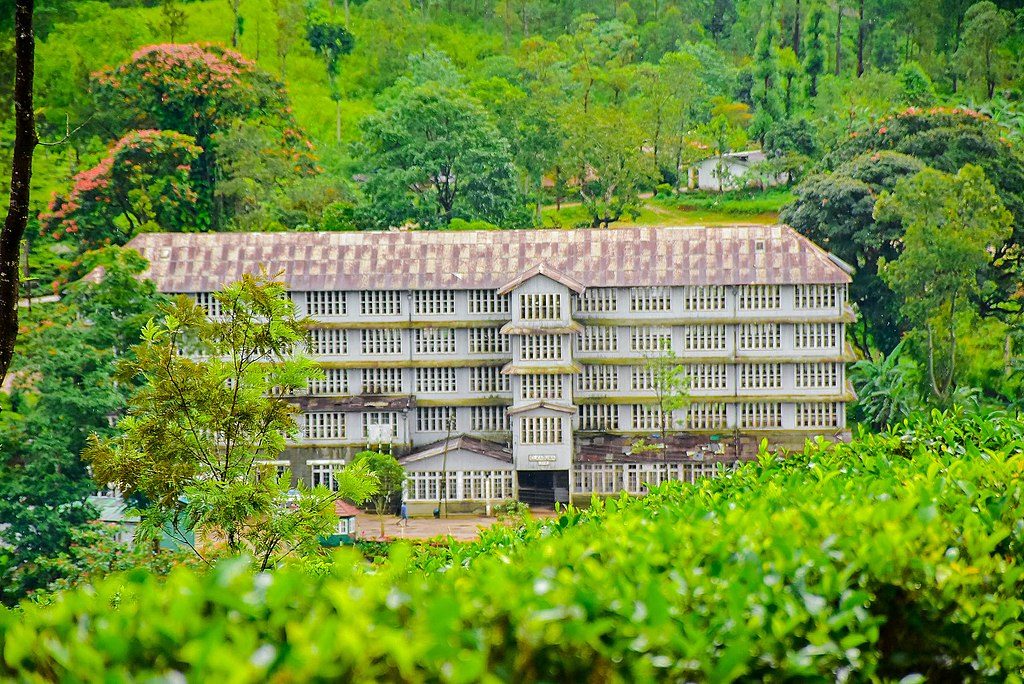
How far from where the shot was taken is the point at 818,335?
42.9 metres

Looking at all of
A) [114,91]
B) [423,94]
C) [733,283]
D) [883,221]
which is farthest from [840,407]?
[114,91]

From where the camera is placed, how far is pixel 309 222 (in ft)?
177

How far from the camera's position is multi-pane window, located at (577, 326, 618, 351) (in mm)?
43500

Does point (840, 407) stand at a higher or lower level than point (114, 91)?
lower

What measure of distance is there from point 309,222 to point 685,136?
24.3 meters

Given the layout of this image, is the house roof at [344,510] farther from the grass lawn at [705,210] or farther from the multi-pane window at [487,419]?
the grass lawn at [705,210]

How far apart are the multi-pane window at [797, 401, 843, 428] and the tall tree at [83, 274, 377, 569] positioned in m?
24.5

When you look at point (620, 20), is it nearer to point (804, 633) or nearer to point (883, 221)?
point (883, 221)

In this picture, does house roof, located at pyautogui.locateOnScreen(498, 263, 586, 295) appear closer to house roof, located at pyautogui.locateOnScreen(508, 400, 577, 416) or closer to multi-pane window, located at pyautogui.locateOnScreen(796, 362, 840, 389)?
house roof, located at pyautogui.locateOnScreen(508, 400, 577, 416)

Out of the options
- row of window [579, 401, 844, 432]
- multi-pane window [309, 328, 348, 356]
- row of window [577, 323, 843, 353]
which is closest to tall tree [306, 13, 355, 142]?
multi-pane window [309, 328, 348, 356]

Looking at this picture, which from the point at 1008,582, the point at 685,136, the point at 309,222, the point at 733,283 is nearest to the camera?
the point at 1008,582

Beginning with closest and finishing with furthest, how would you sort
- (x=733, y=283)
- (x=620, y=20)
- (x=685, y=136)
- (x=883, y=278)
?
(x=733, y=283) → (x=883, y=278) → (x=685, y=136) → (x=620, y=20)

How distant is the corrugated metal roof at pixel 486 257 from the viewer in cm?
4281

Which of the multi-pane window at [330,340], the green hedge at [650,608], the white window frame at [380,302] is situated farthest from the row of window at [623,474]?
the green hedge at [650,608]
